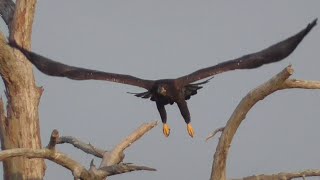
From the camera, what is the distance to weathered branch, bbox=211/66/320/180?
8.88m

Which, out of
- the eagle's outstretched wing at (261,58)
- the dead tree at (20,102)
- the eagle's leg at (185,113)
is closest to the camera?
the eagle's outstretched wing at (261,58)

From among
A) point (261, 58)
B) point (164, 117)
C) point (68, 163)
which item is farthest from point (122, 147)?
point (68, 163)

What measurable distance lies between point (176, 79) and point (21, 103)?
3041 millimetres

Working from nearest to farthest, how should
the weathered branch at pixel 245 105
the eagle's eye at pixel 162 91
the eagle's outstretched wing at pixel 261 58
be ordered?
1. the weathered branch at pixel 245 105
2. the eagle's outstretched wing at pixel 261 58
3. the eagle's eye at pixel 162 91

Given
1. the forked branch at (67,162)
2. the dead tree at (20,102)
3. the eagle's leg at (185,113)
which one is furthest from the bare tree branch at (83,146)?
the forked branch at (67,162)

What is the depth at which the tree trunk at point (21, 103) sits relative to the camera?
12.6m

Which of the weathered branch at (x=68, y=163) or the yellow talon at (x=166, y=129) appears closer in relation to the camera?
the weathered branch at (x=68, y=163)

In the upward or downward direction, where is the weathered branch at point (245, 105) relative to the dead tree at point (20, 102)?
downward

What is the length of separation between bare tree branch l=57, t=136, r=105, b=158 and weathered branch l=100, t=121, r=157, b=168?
1.97 ft

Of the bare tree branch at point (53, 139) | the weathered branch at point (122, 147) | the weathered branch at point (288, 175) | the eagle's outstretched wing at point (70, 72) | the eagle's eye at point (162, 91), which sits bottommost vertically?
the weathered branch at point (288, 175)

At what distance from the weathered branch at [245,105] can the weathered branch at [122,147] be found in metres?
3.74

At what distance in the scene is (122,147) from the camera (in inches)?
521

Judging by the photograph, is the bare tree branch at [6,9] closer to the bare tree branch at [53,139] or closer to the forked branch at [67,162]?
the forked branch at [67,162]

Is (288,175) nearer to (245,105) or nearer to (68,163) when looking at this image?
(245,105)
